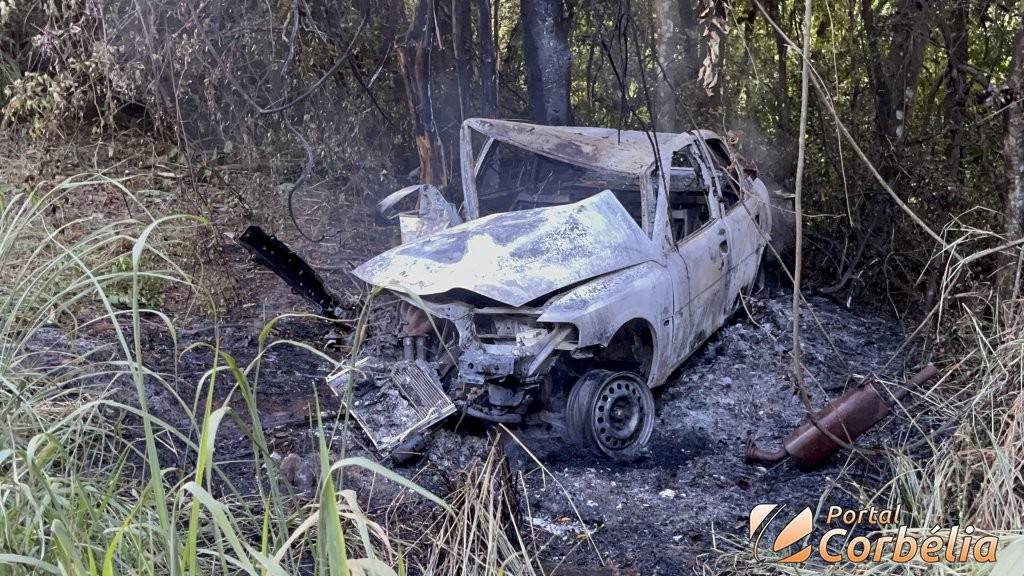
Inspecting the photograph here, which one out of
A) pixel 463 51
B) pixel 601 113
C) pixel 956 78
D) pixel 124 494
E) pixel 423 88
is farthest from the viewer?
Answer: pixel 601 113

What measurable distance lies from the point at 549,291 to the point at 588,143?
1503mm

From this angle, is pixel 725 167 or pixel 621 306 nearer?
A: pixel 621 306

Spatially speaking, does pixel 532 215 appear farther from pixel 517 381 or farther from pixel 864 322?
pixel 864 322

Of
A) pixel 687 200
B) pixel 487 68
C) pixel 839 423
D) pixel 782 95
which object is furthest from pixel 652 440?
pixel 782 95

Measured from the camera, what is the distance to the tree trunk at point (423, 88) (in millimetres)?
7488

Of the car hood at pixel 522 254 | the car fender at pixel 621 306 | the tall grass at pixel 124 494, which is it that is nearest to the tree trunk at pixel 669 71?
the car hood at pixel 522 254

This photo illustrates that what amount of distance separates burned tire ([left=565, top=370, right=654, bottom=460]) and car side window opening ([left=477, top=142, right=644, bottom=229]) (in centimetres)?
154

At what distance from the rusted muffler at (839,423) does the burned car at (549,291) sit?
0.89 meters

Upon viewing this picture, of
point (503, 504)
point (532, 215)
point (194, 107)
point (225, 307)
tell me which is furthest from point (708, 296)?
point (194, 107)

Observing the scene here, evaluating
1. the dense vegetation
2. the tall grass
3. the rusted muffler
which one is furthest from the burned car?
the tall grass

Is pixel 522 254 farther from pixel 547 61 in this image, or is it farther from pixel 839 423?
pixel 547 61

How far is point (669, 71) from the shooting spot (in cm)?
845

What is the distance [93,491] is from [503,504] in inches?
56.3

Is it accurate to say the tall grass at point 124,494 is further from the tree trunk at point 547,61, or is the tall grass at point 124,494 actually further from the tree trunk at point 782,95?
the tree trunk at point 782,95
